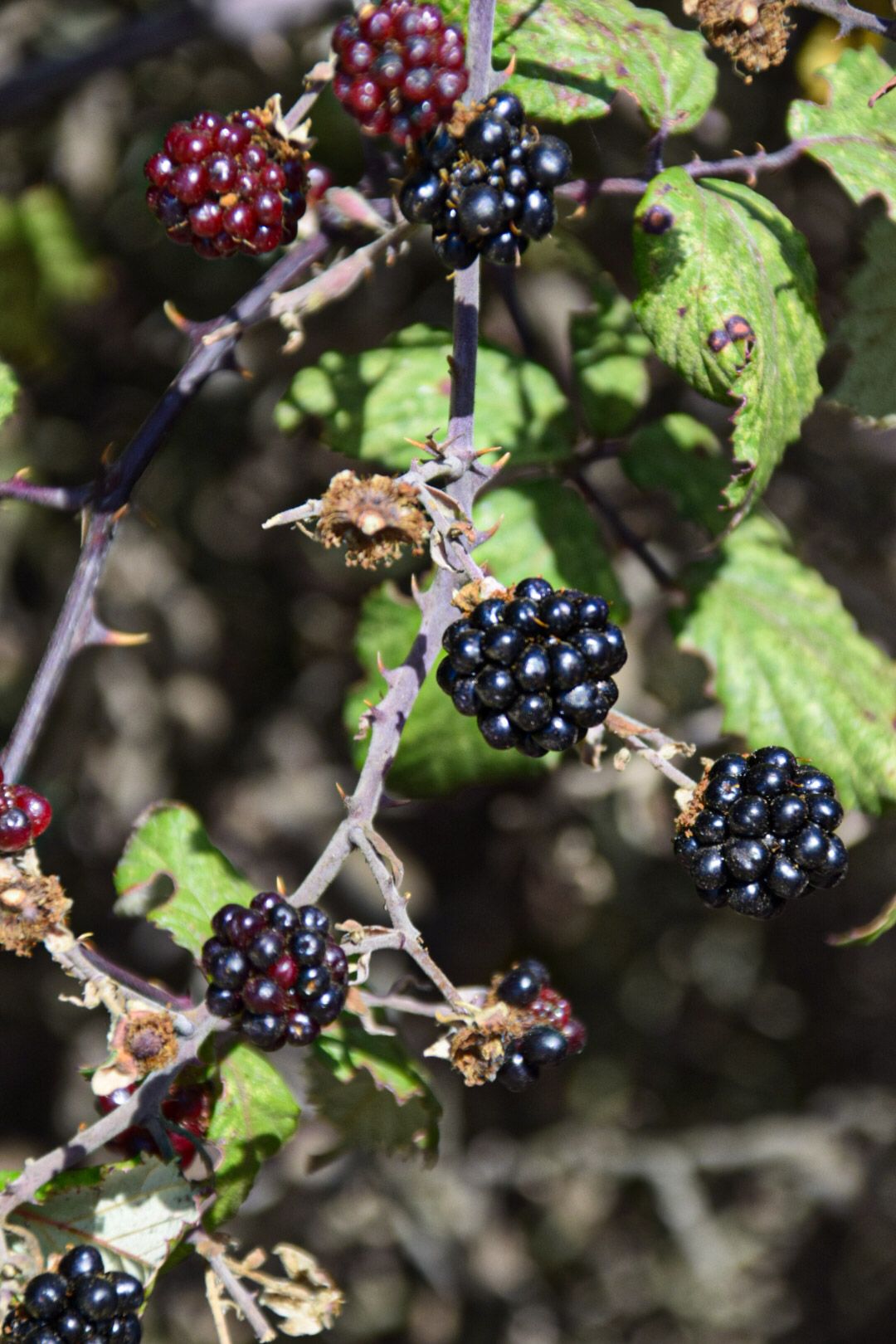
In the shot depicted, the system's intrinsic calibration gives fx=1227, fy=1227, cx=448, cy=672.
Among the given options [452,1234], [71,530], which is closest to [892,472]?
[71,530]

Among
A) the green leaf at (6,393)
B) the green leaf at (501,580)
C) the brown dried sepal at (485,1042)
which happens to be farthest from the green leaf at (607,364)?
the brown dried sepal at (485,1042)

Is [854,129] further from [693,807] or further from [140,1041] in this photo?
[140,1041]

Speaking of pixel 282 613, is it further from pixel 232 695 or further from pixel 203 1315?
pixel 203 1315

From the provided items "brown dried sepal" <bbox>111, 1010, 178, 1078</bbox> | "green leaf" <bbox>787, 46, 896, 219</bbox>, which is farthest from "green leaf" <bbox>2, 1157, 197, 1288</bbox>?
"green leaf" <bbox>787, 46, 896, 219</bbox>

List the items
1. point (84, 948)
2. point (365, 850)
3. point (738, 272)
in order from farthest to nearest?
1. point (738, 272)
2. point (84, 948)
3. point (365, 850)

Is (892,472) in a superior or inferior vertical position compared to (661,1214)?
superior

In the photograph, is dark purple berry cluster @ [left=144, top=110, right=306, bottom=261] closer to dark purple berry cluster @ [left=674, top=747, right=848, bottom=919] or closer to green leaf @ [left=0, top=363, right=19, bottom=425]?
green leaf @ [left=0, top=363, right=19, bottom=425]
